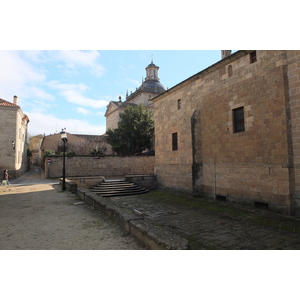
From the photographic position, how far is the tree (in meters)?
28.2

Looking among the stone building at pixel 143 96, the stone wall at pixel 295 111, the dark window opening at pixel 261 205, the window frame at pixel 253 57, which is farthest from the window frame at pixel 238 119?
the stone building at pixel 143 96

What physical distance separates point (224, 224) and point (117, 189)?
8.61 metres

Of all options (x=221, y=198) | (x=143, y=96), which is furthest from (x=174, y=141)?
(x=143, y=96)

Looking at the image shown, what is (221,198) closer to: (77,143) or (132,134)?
(132,134)

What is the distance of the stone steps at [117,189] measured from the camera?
13680 mm

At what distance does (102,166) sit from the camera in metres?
23.4

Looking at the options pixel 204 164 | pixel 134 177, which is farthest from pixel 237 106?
pixel 134 177

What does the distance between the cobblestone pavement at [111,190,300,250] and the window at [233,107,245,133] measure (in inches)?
130

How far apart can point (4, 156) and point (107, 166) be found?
9979 millimetres

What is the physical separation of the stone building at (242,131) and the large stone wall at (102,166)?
10.2 metres

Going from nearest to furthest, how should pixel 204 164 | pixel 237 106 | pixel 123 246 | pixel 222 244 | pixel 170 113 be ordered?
pixel 123 246, pixel 222 244, pixel 237 106, pixel 204 164, pixel 170 113

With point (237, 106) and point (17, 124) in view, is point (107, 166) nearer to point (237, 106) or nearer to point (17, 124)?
point (17, 124)

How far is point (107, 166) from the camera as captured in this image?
23.5 metres

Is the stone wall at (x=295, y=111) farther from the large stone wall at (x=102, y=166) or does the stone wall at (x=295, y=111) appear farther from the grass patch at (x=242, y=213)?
the large stone wall at (x=102, y=166)
